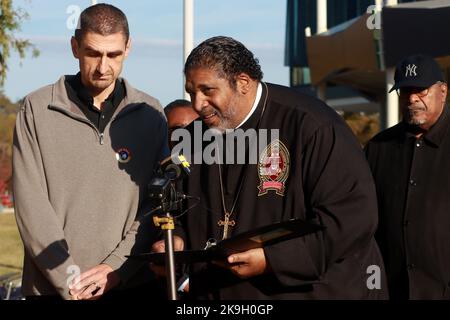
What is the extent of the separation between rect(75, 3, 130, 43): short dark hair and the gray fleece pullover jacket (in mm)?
354

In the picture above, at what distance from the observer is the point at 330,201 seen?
4180 mm

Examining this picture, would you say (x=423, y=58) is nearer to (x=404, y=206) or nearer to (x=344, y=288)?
(x=404, y=206)

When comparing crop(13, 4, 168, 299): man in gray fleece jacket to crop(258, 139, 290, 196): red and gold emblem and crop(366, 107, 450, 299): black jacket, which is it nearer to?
crop(258, 139, 290, 196): red and gold emblem

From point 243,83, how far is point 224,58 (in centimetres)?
14

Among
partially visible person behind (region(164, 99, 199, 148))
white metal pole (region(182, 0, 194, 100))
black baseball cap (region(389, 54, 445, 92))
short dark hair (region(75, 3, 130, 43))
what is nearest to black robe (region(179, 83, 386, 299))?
short dark hair (region(75, 3, 130, 43))

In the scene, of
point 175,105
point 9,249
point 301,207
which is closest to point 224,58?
point 301,207

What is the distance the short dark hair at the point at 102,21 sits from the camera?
198 inches

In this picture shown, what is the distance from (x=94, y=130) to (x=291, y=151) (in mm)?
1239

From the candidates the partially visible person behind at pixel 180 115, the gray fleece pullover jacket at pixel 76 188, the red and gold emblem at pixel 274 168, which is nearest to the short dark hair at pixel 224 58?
the red and gold emblem at pixel 274 168

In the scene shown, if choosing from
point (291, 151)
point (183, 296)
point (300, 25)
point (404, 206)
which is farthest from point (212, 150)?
point (300, 25)

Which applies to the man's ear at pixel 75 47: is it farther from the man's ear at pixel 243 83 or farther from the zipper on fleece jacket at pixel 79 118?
the man's ear at pixel 243 83

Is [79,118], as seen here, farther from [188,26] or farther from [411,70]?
[188,26]
